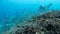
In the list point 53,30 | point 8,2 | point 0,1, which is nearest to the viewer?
point 53,30

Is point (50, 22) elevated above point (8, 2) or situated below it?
below

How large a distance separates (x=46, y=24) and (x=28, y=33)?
1.99 feet

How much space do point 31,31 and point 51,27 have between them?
60 cm

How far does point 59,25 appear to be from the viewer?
4199 mm

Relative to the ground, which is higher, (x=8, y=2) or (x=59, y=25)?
(x=8, y=2)

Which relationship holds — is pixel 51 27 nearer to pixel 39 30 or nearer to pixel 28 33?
pixel 39 30

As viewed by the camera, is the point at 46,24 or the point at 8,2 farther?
the point at 8,2

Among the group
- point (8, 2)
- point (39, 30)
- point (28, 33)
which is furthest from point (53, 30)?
point (8, 2)

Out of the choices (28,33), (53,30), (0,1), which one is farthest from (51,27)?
(0,1)

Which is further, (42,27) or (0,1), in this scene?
(0,1)

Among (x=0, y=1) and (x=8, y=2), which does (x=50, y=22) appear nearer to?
(x=0, y=1)

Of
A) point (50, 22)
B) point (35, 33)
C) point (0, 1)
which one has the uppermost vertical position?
point (0, 1)

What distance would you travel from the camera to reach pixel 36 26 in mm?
4352

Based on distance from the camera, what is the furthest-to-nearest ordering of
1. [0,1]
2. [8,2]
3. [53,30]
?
[8,2] < [0,1] < [53,30]
